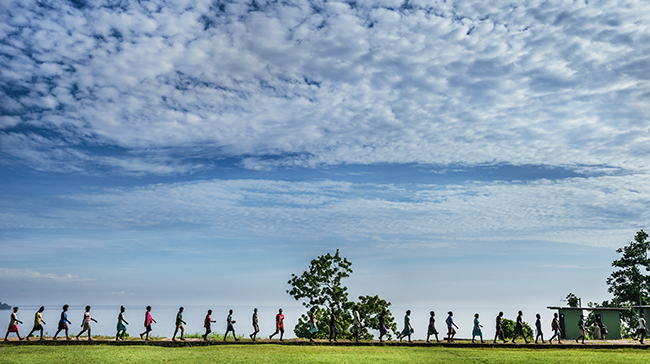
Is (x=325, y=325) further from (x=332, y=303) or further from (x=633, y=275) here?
(x=633, y=275)

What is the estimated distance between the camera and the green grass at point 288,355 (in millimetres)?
19234

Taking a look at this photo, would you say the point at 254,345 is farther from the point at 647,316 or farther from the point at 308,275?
the point at 647,316

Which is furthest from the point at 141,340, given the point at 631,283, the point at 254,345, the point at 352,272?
the point at 631,283

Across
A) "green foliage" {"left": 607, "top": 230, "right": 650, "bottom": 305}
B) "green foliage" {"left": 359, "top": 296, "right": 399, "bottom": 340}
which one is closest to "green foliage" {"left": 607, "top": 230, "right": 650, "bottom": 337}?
"green foliage" {"left": 607, "top": 230, "right": 650, "bottom": 305}

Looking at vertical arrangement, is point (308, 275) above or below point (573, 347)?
above

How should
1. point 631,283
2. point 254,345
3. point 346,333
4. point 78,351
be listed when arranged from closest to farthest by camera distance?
point 78,351, point 254,345, point 346,333, point 631,283

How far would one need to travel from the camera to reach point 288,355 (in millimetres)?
21203

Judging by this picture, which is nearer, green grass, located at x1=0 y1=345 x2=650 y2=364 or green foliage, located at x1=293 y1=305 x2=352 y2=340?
green grass, located at x1=0 y1=345 x2=650 y2=364

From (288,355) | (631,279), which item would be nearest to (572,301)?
(631,279)

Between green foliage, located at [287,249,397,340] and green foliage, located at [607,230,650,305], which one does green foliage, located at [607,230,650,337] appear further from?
green foliage, located at [287,249,397,340]

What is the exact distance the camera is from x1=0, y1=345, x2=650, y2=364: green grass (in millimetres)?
19234

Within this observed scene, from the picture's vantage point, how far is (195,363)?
18484mm

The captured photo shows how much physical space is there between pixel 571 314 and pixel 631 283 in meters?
19.5

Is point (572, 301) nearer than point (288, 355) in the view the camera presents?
No
